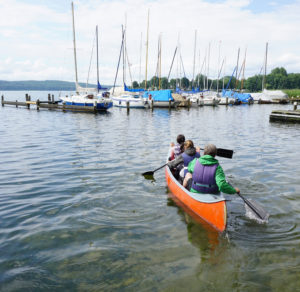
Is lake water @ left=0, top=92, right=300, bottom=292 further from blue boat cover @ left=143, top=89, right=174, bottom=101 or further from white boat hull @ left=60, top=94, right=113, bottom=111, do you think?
blue boat cover @ left=143, top=89, right=174, bottom=101

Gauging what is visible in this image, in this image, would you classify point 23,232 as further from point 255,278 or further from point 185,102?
point 185,102

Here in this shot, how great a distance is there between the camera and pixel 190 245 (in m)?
5.40

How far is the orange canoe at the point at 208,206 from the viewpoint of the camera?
18.2 feet

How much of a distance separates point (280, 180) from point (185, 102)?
41136 mm

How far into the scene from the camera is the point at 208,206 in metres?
5.89

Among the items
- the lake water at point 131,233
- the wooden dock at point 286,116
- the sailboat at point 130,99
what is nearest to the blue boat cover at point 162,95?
the sailboat at point 130,99

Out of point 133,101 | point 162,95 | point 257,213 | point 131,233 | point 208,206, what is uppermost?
point 162,95

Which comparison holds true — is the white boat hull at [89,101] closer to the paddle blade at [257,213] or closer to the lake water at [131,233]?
the lake water at [131,233]

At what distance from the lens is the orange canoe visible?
554 cm

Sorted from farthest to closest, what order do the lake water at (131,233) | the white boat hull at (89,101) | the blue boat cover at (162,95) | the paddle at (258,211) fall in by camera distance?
1. the blue boat cover at (162,95)
2. the white boat hull at (89,101)
3. the paddle at (258,211)
4. the lake water at (131,233)

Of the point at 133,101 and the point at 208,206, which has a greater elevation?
the point at 133,101

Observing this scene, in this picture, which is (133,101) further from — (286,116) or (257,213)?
(257,213)

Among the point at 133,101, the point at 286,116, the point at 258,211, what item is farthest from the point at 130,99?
the point at 258,211

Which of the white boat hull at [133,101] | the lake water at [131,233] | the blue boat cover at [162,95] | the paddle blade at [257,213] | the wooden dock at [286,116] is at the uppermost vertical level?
the blue boat cover at [162,95]
